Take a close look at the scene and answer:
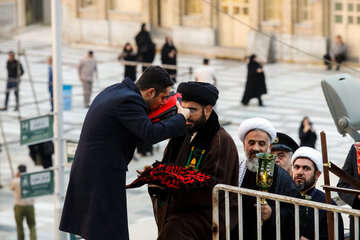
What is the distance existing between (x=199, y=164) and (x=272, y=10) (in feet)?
82.1

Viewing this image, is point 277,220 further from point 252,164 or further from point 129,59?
point 129,59

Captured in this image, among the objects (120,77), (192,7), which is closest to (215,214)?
(120,77)

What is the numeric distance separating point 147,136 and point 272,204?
1113 mm

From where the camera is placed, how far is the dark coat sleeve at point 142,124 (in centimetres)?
512

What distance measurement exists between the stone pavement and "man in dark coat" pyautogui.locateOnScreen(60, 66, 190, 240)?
790cm

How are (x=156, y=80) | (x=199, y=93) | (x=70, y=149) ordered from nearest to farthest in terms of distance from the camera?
(x=156, y=80)
(x=199, y=93)
(x=70, y=149)

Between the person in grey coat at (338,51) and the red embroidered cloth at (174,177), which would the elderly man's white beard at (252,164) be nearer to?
the red embroidered cloth at (174,177)

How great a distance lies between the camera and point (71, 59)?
101 ft

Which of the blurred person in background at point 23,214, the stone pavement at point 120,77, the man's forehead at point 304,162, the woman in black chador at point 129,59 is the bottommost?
the blurred person in background at point 23,214

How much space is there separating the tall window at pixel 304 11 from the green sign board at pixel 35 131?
58.3 ft

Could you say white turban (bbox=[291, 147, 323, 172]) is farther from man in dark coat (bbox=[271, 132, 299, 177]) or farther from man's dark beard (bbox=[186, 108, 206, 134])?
man's dark beard (bbox=[186, 108, 206, 134])

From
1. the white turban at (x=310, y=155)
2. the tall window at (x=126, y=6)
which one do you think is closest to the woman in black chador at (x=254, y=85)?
the tall window at (x=126, y=6)

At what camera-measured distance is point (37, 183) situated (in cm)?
1278

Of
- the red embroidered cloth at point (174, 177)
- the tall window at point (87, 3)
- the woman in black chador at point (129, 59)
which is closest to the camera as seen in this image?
the red embroidered cloth at point (174, 177)
